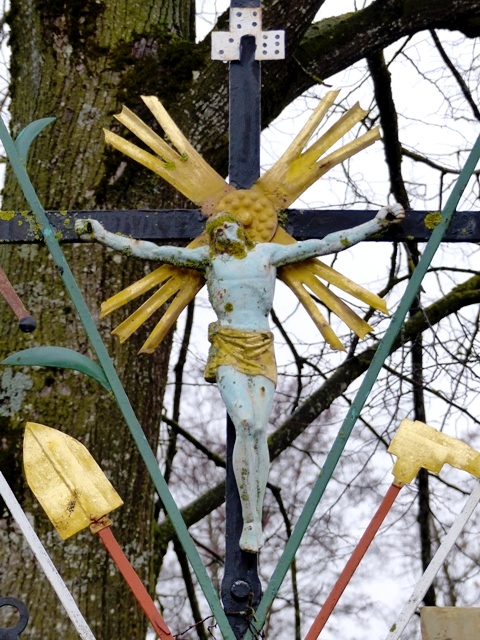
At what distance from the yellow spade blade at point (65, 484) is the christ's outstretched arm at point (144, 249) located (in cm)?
60

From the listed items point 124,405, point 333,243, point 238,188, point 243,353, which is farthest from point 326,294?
point 124,405

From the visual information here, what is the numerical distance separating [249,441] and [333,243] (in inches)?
22.8

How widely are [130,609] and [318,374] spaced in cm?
245

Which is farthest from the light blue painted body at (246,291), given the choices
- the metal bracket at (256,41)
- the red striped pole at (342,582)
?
the metal bracket at (256,41)

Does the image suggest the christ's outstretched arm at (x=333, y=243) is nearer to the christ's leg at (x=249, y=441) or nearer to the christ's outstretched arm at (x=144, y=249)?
the christ's outstretched arm at (x=144, y=249)

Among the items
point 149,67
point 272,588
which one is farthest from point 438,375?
point 272,588

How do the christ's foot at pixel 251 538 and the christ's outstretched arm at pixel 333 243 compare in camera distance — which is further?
the christ's outstretched arm at pixel 333 243

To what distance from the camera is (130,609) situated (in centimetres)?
444

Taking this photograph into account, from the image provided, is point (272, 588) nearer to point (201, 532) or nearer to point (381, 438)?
point (381, 438)

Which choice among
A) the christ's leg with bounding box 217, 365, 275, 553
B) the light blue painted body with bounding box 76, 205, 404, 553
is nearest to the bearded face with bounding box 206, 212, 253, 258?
the light blue painted body with bounding box 76, 205, 404, 553

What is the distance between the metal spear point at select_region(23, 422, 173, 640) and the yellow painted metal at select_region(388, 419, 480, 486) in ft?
2.15

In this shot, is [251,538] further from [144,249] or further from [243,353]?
[144,249]

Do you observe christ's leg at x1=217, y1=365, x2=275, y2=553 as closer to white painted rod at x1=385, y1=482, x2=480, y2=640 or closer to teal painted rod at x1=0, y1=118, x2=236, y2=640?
teal painted rod at x1=0, y1=118, x2=236, y2=640

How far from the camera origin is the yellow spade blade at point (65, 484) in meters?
2.72
